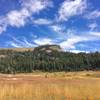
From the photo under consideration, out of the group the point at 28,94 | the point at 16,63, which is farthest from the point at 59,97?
the point at 16,63

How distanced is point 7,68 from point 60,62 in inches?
1286

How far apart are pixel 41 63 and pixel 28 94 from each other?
172224 mm

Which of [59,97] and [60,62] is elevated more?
[60,62]

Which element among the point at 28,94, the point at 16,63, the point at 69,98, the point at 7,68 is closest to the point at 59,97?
the point at 69,98

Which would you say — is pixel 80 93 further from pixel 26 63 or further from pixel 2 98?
pixel 26 63

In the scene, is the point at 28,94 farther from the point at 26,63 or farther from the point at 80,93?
the point at 26,63

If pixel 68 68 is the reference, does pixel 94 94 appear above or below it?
below

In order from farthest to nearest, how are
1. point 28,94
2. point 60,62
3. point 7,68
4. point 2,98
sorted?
point 60,62, point 7,68, point 28,94, point 2,98

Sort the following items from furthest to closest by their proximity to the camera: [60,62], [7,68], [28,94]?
[60,62], [7,68], [28,94]

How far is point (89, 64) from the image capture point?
186 m

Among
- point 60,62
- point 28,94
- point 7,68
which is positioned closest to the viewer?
point 28,94

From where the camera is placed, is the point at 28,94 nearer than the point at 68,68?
Yes

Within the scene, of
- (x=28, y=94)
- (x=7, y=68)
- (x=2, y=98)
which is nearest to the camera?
(x=2, y=98)

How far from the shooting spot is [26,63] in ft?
610
